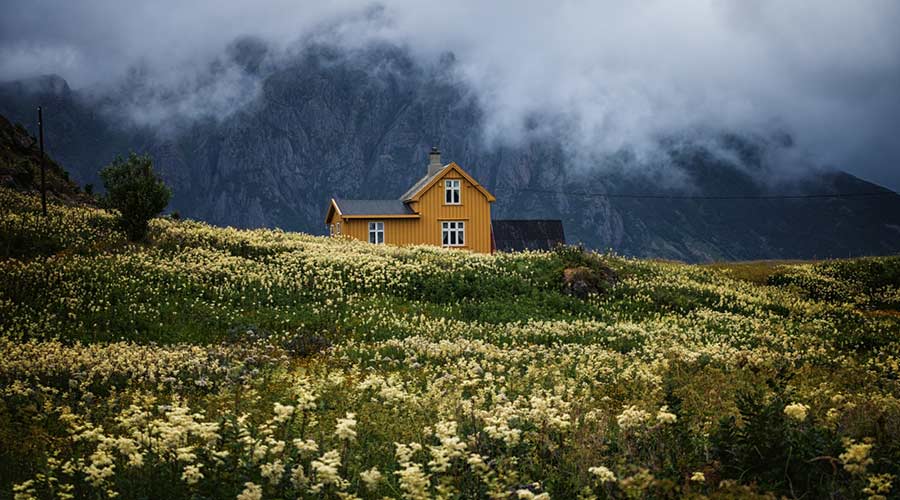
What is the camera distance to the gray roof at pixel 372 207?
1996 inches

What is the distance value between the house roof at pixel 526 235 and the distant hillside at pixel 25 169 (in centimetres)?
3341

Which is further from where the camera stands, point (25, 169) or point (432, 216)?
point (432, 216)

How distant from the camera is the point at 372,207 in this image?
51.9 metres

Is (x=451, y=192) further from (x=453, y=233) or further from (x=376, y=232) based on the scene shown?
(x=376, y=232)

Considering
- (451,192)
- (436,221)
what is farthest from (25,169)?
(451,192)

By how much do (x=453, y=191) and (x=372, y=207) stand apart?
5.85 metres

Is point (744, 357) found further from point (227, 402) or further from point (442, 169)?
point (442, 169)

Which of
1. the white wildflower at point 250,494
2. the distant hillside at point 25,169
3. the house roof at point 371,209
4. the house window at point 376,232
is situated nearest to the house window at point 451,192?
the house roof at point 371,209

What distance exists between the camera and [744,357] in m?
16.3

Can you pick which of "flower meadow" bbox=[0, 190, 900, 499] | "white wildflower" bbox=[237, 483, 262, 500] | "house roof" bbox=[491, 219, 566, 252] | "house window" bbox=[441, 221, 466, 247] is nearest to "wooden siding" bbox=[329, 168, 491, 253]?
"house window" bbox=[441, 221, 466, 247]

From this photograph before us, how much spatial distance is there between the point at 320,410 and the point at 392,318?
12.3 meters

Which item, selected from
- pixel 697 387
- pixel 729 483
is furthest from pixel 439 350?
pixel 729 483

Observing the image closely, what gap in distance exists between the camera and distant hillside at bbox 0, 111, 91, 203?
140ft

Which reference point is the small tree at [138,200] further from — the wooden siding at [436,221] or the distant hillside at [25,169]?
the wooden siding at [436,221]
